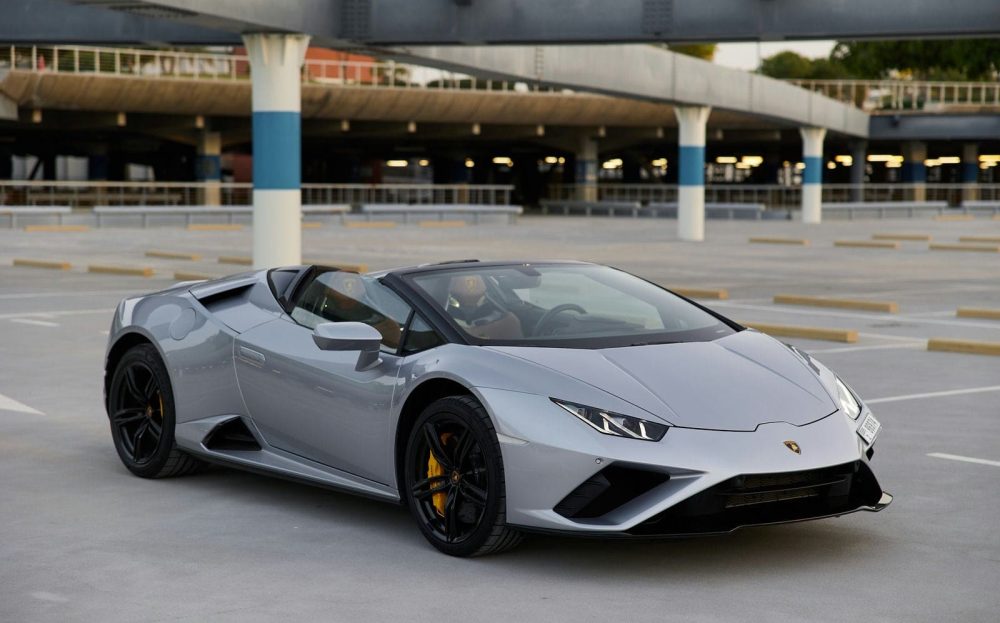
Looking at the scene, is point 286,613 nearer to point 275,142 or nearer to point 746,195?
→ point 275,142

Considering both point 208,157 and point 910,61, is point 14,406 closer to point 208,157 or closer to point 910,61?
point 208,157

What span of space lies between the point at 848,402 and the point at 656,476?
1.26 meters

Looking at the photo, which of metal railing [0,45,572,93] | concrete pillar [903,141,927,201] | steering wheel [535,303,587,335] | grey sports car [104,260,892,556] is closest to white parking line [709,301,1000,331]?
grey sports car [104,260,892,556]

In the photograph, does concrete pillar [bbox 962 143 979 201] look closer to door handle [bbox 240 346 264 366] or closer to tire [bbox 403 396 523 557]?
door handle [bbox 240 346 264 366]

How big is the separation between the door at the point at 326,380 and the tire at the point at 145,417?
2.07ft

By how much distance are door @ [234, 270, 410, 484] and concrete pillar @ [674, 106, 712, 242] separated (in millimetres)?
35382

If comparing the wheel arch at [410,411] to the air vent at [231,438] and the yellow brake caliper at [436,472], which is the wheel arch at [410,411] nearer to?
the yellow brake caliper at [436,472]

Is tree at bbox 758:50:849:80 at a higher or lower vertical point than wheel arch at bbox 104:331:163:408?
higher

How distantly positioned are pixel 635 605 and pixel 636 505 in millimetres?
418

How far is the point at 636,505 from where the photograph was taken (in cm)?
549

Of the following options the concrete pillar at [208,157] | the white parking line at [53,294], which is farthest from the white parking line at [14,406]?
the concrete pillar at [208,157]

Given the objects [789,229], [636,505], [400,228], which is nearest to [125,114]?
[400,228]

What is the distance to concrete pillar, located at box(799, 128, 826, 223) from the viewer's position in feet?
190

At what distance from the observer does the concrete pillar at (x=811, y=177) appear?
57.8 meters
